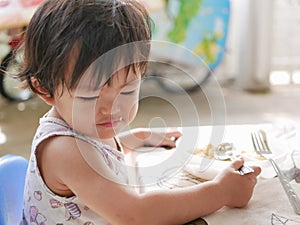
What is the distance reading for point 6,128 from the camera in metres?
3.02

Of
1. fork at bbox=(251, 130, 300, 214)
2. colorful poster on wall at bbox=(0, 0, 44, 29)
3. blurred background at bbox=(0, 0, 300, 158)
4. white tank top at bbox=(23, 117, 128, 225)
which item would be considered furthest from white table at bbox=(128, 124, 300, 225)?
colorful poster on wall at bbox=(0, 0, 44, 29)

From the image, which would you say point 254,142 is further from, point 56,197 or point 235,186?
point 56,197

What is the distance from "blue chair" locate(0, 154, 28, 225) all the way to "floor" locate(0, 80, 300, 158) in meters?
1.75

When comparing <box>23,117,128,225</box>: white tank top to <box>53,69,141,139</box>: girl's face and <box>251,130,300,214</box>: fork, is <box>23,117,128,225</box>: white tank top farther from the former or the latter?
<box>251,130,300,214</box>: fork

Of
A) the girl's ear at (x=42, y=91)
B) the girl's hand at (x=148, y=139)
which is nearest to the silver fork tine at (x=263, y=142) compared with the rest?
the girl's hand at (x=148, y=139)

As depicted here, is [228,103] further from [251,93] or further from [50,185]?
[50,185]

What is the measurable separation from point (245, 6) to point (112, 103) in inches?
116

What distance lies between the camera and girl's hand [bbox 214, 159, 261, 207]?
0.78 m

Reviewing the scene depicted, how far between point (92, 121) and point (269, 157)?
37cm

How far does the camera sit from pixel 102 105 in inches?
29.5

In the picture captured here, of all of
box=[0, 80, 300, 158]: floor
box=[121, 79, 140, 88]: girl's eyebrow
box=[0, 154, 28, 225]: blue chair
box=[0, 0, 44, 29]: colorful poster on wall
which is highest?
box=[121, 79, 140, 88]: girl's eyebrow

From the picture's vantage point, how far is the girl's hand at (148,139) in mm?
1077

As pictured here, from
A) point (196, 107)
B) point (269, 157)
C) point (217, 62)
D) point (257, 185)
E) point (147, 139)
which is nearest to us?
point (257, 185)

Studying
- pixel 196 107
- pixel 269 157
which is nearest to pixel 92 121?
pixel 269 157
